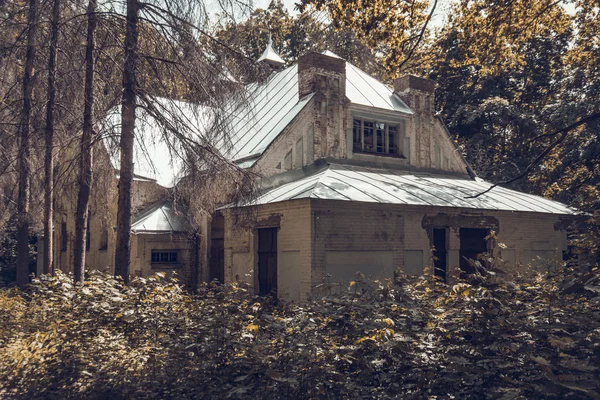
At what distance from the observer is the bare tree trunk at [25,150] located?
1134 centimetres

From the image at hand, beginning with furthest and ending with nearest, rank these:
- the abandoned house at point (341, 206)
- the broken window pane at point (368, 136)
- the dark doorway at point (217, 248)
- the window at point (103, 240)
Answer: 1. the window at point (103, 240)
2. the broken window pane at point (368, 136)
3. the dark doorway at point (217, 248)
4. the abandoned house at point (341, 206)

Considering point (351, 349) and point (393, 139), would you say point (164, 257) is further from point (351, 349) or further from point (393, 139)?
point (351, 349)

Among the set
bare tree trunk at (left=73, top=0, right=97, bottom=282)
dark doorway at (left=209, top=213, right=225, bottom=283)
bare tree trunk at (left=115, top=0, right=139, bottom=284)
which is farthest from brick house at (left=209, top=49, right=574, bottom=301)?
bare tree trunk at (left=73, top=0, right=97, bottom=282)

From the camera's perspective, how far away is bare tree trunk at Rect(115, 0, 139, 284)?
1052 centimetres

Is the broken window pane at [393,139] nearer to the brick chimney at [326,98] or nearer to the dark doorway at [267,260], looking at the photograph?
the brick chimney at [326,98]

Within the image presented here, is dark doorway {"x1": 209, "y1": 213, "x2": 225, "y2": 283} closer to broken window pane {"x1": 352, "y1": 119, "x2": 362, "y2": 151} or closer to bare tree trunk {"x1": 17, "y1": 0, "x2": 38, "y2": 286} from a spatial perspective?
broken window pane {"x1": 352, "y1": 119, "x2": 362, "y2": 151}

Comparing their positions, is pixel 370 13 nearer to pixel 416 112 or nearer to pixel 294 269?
pixel 294 269

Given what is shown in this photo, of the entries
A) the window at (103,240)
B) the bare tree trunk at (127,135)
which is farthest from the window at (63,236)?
the bare tree trunk at (127,135)

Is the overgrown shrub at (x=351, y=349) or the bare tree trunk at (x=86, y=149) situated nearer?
the overgrown shrub at (x=351, y=349)

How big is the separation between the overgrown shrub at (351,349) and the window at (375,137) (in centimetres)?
1154

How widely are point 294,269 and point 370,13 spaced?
21.6ft

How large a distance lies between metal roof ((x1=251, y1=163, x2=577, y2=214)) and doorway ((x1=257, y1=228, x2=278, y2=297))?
1211mm

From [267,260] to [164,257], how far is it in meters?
4.66

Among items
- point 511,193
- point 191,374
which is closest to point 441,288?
point 191,374
